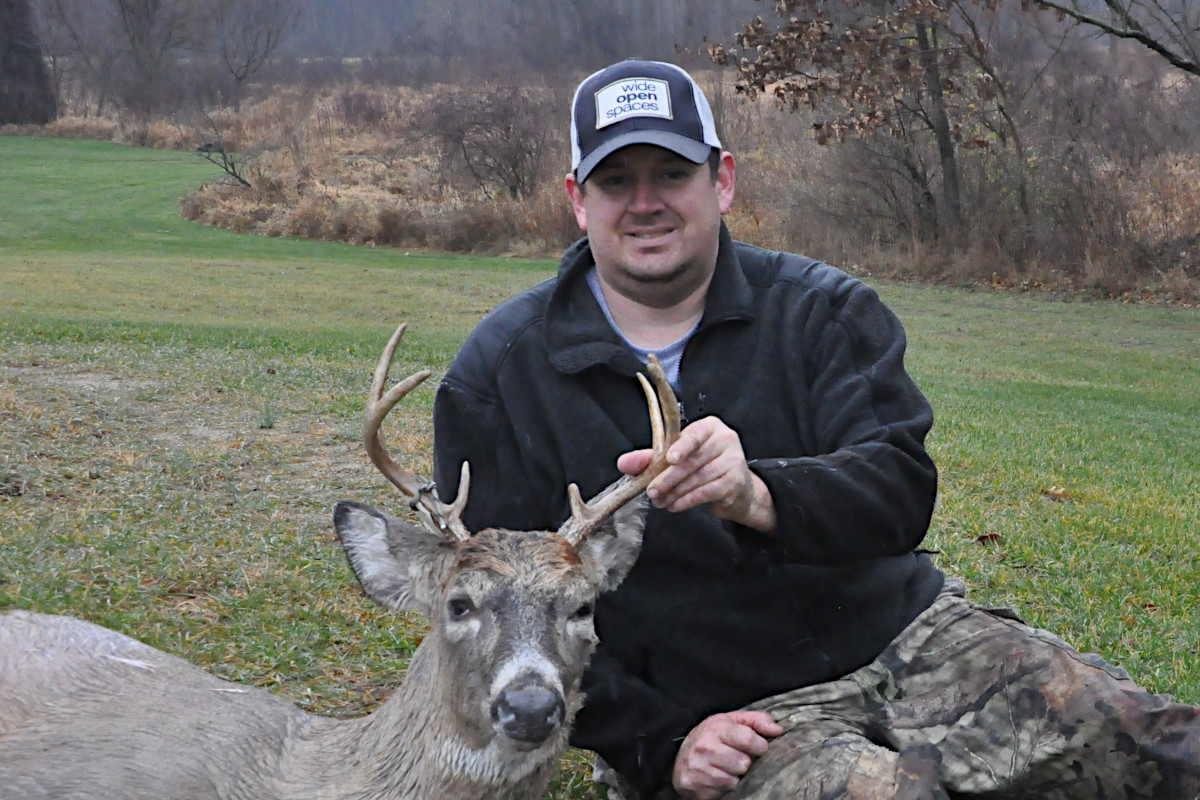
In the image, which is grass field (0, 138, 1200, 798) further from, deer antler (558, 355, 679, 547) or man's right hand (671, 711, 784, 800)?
deer antler (558, 355, 679, 547)

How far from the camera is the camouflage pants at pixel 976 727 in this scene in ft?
8.86

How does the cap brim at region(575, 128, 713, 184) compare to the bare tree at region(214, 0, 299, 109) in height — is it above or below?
below

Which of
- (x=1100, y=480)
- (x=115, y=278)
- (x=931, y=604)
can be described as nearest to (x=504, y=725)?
(x=931, y=604)

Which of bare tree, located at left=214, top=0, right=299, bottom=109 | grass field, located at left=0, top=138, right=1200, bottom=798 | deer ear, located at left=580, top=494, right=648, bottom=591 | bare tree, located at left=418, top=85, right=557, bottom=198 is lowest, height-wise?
grass field, located at left=0, top=138, right=1200, bottom=798

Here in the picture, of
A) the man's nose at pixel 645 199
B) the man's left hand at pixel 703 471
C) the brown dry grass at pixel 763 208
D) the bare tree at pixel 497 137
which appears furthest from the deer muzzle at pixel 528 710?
the bare tree at pixel 497 137

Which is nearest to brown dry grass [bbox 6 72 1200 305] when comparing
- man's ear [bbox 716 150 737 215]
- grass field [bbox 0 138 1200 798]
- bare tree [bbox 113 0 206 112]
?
grass field [bbox 0 138 1200 798]

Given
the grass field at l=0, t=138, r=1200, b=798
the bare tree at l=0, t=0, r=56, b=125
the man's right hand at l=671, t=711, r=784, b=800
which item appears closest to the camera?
the man's right hand at l=671, t=711, r=784, b=800

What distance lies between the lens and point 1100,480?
783 centimetres

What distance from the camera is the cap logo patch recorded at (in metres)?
3.12

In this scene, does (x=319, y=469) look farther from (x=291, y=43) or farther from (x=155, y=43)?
(x=291, y=43)

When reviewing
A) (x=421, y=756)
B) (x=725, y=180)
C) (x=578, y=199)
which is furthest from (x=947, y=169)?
(x=421, y=756)

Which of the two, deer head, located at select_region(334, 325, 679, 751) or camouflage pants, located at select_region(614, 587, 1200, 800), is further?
camouflage pants, located at select_region(614, 587, 1200, 800)

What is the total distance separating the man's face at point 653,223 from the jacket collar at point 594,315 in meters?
0.06

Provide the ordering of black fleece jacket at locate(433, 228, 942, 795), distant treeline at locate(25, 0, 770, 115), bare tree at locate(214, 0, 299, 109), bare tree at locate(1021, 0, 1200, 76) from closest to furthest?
black fleece jacket at locate(433, 228, 942, 795) → bare tree at locate(1021, 0, 1200, 76) → distant treeline at locate(25, 0, 770, 115) → bare tree at locate(214, 0, 299, 109)
